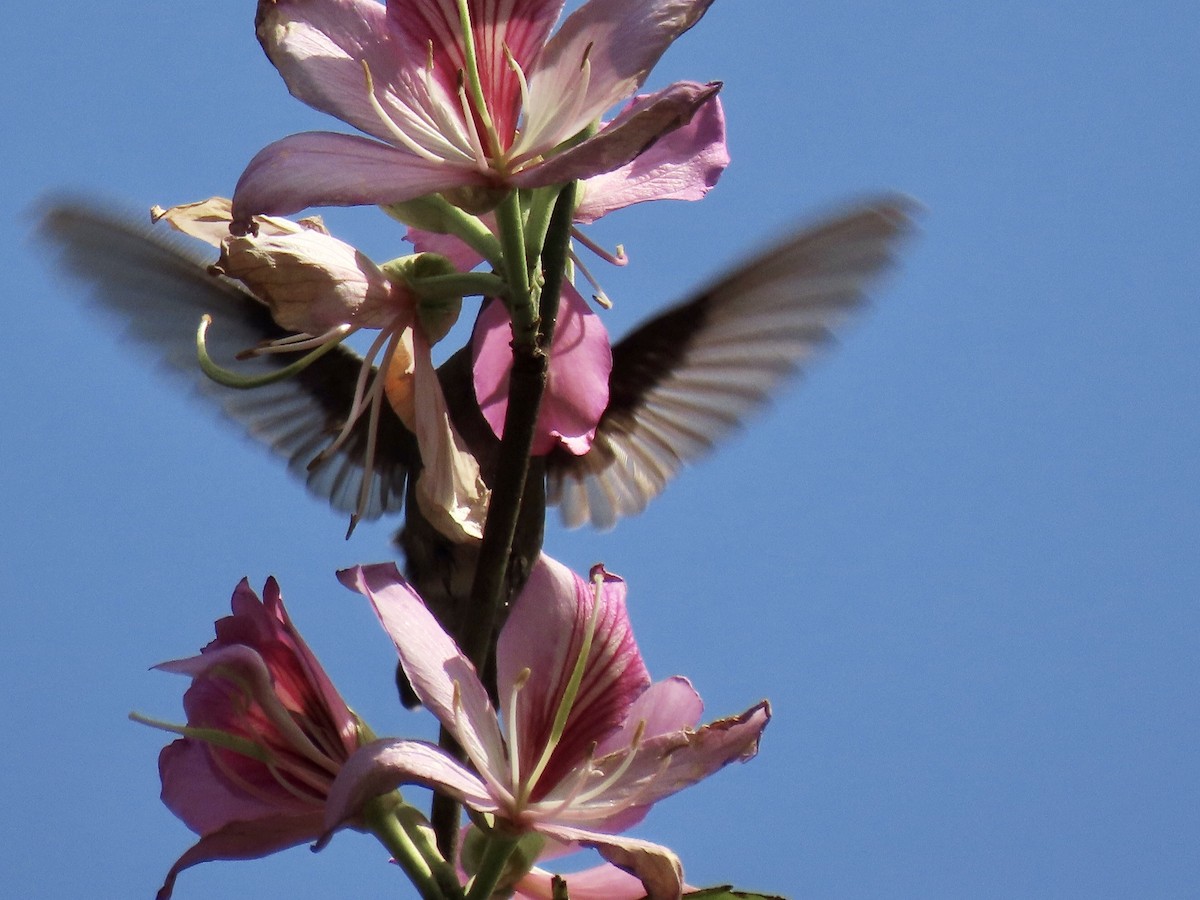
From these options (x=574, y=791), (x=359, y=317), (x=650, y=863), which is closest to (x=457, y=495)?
(x=359, y=317)

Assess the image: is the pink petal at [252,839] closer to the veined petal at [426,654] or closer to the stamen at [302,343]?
the veined petal at [426,654]

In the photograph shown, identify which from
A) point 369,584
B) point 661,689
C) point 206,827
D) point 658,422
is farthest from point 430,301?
point 658,422

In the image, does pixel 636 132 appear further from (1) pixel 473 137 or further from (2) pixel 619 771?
(2) pixel 619 771

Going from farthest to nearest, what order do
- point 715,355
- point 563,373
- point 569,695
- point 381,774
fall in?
point 715,355 < point 563,373 < point 569,695 < point 381,774

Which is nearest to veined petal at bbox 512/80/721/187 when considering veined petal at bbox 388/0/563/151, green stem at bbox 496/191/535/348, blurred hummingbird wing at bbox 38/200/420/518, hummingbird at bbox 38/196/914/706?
green stem at bbox 496/191/535/348

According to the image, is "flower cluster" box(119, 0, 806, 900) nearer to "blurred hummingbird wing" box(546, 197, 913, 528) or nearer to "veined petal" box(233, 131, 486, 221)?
"veined petal" box(233, 131, 486, 221)

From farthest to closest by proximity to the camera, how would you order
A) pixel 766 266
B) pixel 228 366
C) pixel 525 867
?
pixel 228 366
pixel 766 266
pixel 525 867

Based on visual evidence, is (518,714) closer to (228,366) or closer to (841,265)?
(841,265)
